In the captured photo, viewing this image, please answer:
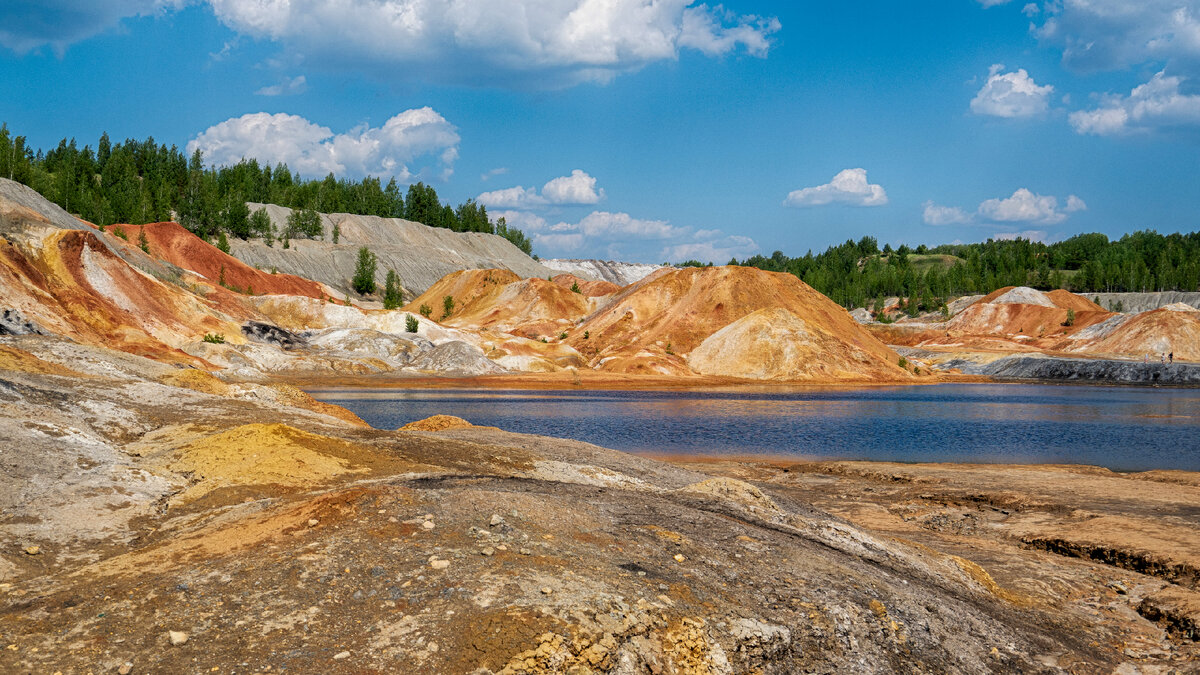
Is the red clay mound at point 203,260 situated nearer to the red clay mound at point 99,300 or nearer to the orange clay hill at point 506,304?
the orange clay hill at point 506,304

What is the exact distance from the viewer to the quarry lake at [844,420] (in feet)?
134

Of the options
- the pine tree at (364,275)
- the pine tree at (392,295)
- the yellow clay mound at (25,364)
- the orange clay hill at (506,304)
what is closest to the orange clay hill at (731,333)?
the orange clay hill at (506,304)

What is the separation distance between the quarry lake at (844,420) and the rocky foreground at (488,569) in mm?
17027

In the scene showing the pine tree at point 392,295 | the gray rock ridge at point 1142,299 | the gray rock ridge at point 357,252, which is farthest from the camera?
the gray rock ridge at point 1142,299

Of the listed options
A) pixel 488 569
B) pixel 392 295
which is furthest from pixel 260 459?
pixel 392 295

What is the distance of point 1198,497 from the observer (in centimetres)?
2681

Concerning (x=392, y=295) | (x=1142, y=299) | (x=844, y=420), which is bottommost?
(x=844, y=420)

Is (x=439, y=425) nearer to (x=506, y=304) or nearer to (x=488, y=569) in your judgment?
(x=488, y=569)

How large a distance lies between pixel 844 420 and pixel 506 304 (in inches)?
3511

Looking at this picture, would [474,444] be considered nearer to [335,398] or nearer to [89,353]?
[89,353]

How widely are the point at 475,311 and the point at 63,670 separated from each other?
131401mm

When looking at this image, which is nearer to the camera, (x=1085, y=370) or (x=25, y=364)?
(x=25, y=364)

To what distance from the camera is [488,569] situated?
39.0 feet

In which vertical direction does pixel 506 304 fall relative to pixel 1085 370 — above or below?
above
